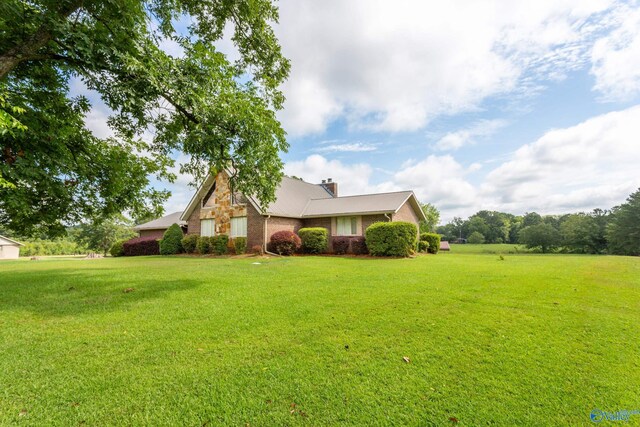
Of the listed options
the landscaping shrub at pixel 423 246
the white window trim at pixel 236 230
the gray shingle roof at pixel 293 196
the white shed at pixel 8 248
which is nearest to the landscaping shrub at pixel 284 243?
the gray shingle roof at pixel 293 196

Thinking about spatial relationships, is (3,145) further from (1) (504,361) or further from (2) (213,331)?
(1) (504,361)

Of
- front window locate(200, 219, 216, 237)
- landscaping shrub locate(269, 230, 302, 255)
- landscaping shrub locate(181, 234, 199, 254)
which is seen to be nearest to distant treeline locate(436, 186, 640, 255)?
landscaping shrub locate(269, 230, 302, 255)

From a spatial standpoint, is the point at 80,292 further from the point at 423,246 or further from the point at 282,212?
the point at 423,246

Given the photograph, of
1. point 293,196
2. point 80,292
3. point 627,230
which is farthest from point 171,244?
point 627,230

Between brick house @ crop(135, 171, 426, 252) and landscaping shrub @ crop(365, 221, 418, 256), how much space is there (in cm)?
287

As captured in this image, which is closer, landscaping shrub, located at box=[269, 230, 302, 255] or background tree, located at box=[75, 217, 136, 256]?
landscaping shrub, located at box=[269, 230, 302, 255]

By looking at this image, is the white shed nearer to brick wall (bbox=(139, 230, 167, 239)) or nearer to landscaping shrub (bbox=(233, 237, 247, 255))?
brick wall (bbox=(139, 230, 167, 239))

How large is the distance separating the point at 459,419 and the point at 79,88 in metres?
11.5

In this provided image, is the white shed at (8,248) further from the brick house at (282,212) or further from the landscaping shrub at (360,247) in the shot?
the landscaping shrub at (360,247)

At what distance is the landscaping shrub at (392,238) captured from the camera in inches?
632

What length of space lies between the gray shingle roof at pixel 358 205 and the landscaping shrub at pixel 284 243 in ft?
11.0

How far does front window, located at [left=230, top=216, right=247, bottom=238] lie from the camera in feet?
66.8

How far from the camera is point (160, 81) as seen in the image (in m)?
6.59

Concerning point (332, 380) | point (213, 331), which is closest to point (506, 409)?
point (332, 380)
